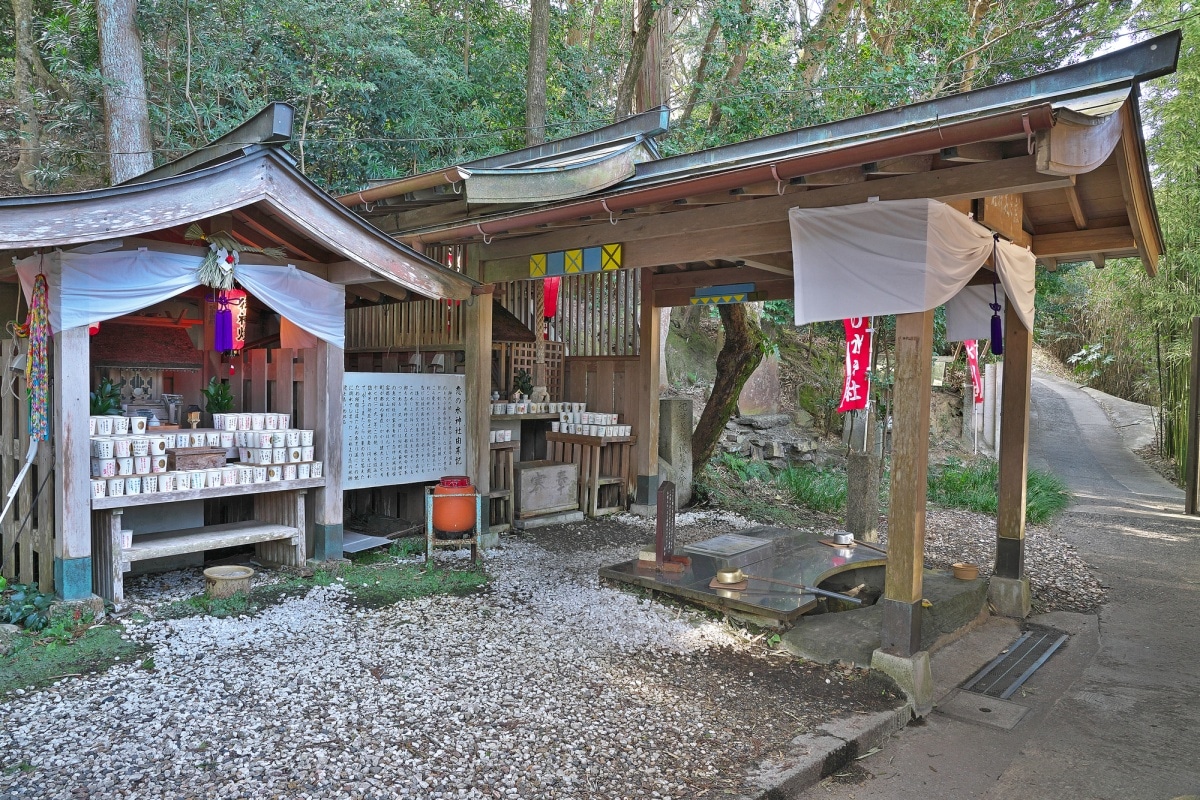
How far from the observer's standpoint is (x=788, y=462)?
1487 cm

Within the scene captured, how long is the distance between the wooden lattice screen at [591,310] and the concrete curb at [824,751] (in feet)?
21.3

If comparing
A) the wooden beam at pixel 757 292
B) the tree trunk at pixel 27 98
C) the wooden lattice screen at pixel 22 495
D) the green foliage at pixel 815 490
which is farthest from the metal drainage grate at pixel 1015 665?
the tree trunk at pixel 27 98

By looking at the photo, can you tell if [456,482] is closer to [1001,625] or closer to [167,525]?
[167,525]

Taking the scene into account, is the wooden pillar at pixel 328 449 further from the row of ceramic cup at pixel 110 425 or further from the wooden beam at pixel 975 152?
the wooden beam at pixel 975 152

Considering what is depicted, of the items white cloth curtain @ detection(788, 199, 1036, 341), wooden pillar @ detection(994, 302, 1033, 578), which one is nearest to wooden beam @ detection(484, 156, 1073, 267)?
white cloth curtain @ detection(788, 199, 1036, 341)

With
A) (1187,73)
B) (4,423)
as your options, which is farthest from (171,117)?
(1187,73)

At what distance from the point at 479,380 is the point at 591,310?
2881 mm

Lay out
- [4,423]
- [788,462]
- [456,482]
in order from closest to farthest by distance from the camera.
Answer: [4,423] < [456,482] < [788,462]

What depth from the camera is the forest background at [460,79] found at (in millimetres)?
11641

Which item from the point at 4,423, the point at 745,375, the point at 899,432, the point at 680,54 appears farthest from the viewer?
the point at 680,54

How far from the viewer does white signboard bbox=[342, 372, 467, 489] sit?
7328 millimetres

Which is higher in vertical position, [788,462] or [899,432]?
[899,432]

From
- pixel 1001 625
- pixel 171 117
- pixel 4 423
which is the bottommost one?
pixel 1001 625

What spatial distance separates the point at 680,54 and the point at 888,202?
17599 mm
